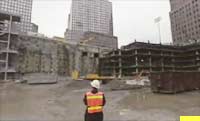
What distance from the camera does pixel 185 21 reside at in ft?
318

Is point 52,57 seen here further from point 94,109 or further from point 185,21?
point 185,21

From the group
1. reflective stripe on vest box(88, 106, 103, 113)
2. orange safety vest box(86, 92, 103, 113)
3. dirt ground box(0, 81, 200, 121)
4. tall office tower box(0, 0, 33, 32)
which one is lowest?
dirt ground box(0, 81, 200, 121)

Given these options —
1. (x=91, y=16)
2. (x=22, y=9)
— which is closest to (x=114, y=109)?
(x=22, y=9)

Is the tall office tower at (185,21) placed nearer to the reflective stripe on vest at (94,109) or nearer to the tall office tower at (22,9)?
the tall office tower at (22,9)

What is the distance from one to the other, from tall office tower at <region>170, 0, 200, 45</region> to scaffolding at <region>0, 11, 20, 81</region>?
7420cm

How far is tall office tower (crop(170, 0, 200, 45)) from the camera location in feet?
293

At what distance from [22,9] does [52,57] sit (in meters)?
51.6

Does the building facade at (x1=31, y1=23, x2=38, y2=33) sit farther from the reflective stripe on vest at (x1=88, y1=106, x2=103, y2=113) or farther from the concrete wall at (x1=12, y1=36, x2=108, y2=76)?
the reflective stripe on vest at (x1=88, y1=106, x2=103, y2=113)

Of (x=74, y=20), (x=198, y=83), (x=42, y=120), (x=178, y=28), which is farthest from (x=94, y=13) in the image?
(x=42, y=120)

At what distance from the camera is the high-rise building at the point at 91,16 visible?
9912 centimetres

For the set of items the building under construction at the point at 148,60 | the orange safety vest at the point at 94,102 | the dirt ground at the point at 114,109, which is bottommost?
the dirt ground at the point at 114,109

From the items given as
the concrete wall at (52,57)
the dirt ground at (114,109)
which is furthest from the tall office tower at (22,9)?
the dirt ground at (114,109)

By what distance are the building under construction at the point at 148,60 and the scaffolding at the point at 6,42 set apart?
88.7 feet

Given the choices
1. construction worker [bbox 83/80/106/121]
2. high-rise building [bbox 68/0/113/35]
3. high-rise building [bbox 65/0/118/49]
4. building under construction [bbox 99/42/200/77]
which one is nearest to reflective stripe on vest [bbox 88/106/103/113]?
construction worker [bbox 83/80/106/121]
